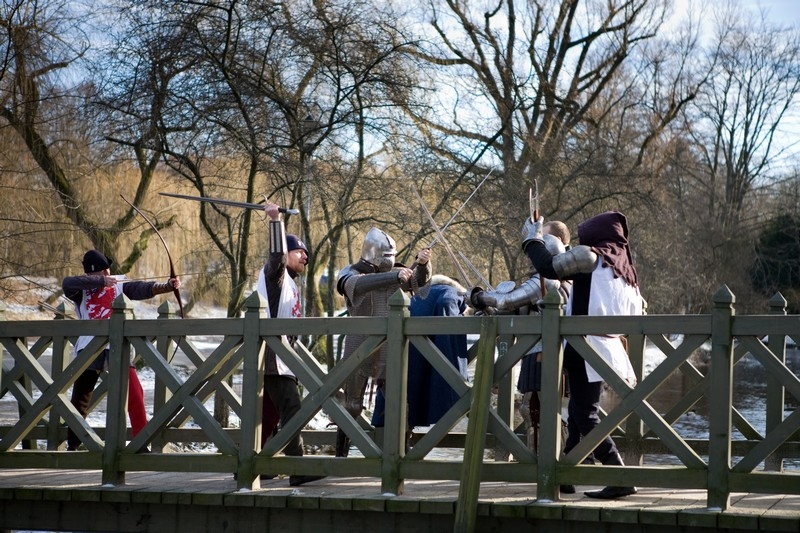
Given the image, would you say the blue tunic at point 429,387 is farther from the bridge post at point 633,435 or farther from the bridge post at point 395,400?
the bridge post at point 633,435

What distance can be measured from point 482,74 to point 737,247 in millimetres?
14369

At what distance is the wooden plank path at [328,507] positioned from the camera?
534cm

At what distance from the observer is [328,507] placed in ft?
19.1

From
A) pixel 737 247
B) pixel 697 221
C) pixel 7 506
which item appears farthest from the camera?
pixel 737 247

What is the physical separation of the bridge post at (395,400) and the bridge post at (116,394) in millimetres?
1705

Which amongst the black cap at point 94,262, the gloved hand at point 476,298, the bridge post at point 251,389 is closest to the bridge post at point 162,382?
the black cap at point 94,262

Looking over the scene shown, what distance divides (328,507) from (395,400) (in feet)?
2.21

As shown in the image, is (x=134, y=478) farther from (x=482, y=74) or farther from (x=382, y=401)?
(x=482, y=74)

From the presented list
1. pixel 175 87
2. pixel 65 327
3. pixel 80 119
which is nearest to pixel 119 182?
pixel 80 119

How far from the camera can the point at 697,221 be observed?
27750mm

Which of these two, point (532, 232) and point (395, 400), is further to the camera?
point (532, 232)

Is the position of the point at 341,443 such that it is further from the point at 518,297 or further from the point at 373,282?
the point at 518,297

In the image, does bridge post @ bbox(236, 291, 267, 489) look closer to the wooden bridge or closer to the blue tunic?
the wooden bridge

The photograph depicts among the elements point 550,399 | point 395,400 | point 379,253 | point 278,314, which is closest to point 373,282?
point 379,253
